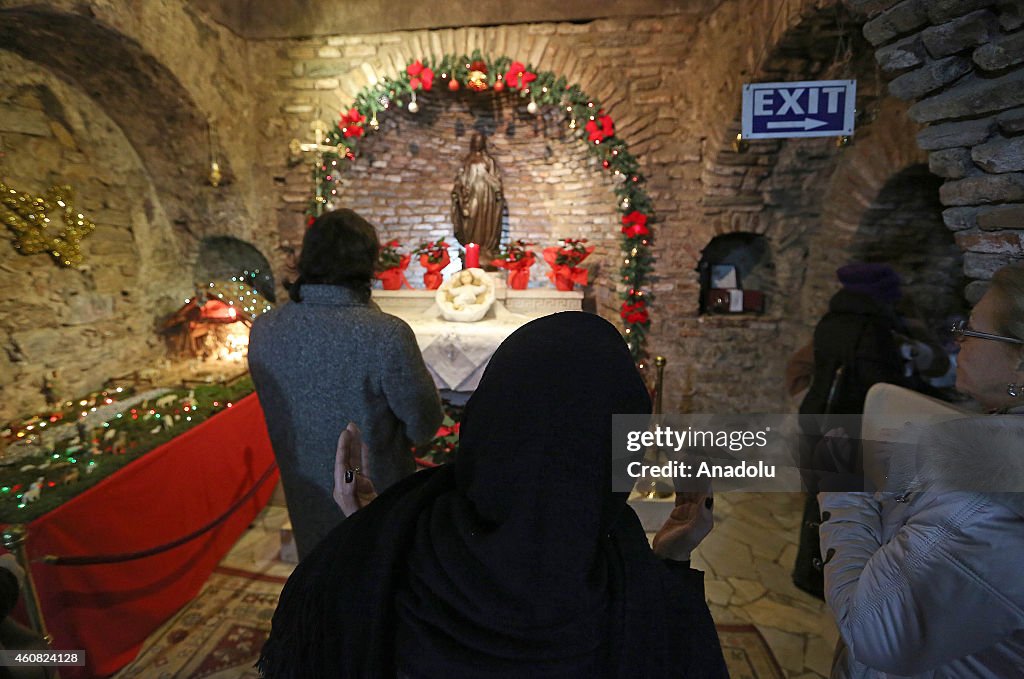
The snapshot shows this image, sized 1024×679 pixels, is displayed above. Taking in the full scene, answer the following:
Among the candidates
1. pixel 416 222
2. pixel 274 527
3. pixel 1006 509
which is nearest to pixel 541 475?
pixel 1006 509

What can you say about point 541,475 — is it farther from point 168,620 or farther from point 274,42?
point 274,42

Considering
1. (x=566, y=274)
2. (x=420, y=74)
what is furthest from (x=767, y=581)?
(x=420, y=74)

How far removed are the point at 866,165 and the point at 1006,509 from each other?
12.6 feet

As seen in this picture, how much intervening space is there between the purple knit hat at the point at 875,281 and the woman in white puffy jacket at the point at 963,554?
1294 millimetres

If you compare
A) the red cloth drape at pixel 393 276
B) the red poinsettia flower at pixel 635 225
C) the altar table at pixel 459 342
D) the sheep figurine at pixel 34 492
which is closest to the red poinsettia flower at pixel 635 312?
the red poinsettia flower at pixel 635 225

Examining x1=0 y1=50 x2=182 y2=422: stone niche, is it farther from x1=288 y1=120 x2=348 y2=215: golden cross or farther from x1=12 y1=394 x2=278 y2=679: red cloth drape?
x1=12 y1=394 x2=278 y2=679: red cloth drape

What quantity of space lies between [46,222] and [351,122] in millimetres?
2757

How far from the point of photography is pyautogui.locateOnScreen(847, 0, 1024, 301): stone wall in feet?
6.32

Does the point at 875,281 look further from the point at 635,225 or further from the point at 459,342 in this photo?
the point at 635,225

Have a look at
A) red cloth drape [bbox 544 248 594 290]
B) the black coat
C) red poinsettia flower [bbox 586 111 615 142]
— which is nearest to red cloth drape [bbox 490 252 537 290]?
red cloth drape [bbox 544 248 594 290]

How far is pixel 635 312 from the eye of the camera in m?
5.30

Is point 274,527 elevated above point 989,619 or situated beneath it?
situated beneath

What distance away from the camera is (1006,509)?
2.91ft

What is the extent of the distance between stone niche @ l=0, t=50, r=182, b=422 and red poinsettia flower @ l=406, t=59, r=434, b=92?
2.85 m
